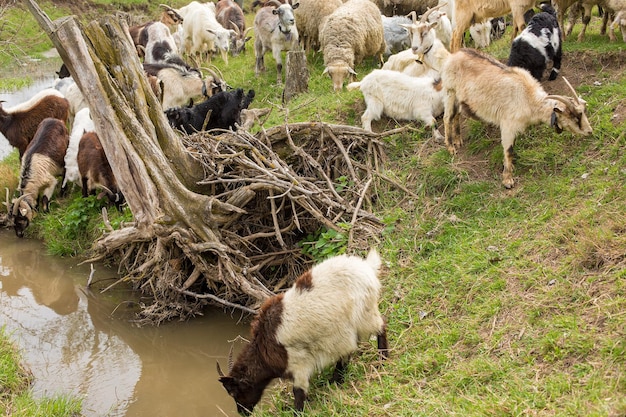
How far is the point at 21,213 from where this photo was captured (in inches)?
342

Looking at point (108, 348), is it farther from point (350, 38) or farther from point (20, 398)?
point (350, 38)

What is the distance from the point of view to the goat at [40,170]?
877cm

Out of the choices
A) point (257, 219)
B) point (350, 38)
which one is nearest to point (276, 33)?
point (350, 38)

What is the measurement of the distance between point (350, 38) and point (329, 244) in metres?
5.28

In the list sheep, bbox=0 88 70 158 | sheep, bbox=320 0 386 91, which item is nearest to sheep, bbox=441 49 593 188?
sheep, bbox=320 0 386 91

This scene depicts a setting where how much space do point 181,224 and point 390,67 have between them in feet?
15.1

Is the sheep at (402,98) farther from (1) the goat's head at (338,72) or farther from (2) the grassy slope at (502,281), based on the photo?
(1) the goat's head at (338,72)

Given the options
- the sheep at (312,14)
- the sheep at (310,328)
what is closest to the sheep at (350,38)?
the sheep at (312,14)

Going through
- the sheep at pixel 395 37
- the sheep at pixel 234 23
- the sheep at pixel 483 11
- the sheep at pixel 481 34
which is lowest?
the sheep at pixel 234 23

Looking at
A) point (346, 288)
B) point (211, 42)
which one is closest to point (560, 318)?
point (346, 288)

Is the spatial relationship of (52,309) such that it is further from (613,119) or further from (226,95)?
(613,119)

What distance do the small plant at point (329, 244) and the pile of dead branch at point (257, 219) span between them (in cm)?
7

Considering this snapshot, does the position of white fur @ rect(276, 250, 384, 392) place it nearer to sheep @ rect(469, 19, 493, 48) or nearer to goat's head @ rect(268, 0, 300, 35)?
sheep @ rect(469, 19, 493, 48)

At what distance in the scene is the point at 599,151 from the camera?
5949mm
